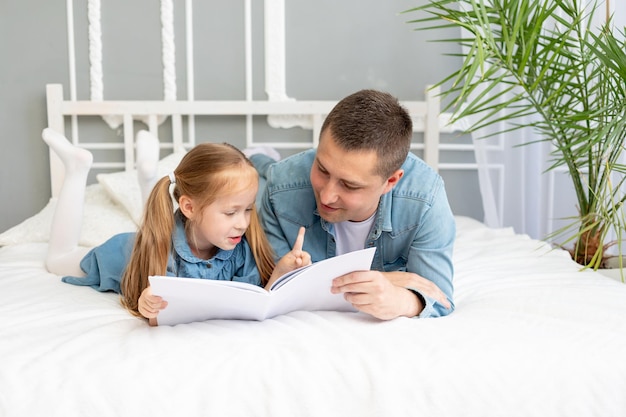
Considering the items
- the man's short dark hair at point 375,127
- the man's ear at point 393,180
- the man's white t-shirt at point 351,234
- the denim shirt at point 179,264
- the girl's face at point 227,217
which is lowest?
the denim shirt at point 179,264

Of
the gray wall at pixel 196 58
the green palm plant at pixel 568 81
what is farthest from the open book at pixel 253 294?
the gray wall at pixel 196 58

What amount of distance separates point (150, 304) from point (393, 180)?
554mm

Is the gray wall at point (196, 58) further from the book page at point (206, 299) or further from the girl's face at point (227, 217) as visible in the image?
the book page at point (206, 299)

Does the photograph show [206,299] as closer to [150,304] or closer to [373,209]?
[150,304]

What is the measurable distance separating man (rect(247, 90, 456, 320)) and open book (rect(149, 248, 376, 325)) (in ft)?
0.16

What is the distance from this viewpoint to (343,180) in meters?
1.32

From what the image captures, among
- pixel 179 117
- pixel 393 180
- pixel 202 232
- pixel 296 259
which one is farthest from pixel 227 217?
pixel 179 117

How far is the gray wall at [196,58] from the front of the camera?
2.75 metres

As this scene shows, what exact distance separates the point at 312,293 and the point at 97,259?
63 cm

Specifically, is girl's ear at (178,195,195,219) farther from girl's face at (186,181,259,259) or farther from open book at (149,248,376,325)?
open book at (149,248,376,325)

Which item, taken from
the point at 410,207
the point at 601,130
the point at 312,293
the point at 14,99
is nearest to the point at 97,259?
the point at 312,293

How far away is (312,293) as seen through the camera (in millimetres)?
1278

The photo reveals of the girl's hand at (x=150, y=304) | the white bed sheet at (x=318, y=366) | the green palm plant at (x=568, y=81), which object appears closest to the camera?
the white bed sheet at (x=318, y=366)

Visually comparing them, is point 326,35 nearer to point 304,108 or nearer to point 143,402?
point 304,108
